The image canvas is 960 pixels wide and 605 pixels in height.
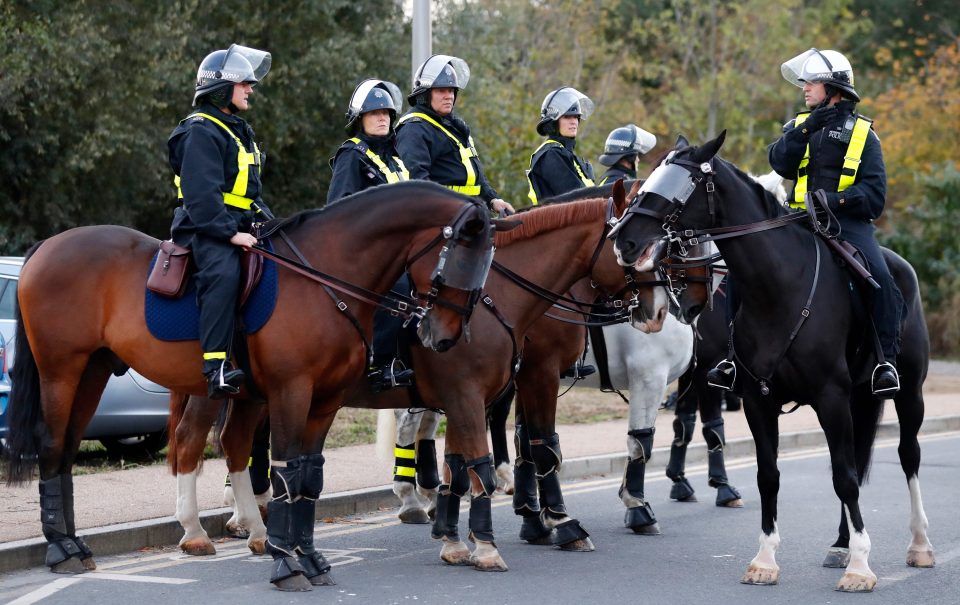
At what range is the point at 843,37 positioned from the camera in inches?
A: 1618

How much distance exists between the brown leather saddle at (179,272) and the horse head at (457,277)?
1035 millimetres

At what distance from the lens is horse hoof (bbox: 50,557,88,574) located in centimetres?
777

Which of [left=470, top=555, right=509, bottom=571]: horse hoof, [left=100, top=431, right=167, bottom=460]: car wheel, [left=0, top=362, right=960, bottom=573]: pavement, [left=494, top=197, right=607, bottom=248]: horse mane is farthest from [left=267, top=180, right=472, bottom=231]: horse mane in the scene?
[left=100, top=431, right=167, bottom=460]: car wheel

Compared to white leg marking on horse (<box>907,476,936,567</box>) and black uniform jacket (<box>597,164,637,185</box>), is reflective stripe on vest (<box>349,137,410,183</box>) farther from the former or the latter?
white leg marking on horse (<box>907,476,936,567</box>)

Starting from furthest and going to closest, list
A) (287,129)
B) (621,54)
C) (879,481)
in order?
1. (621,54)
2. (287,129)
3. (879,481)

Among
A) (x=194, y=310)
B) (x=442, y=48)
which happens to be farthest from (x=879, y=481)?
(x=442, y=48)

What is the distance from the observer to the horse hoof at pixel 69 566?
25.5 feet

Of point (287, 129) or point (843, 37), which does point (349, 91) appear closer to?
point (287, 129)

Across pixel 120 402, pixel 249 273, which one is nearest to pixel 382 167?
pixel 249 273

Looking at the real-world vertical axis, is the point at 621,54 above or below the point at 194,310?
above

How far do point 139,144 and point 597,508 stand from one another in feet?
31.4

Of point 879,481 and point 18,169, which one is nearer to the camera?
point 879,481

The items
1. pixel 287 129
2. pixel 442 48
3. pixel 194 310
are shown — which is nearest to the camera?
pixel 194 310

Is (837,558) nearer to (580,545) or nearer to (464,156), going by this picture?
(580,545)
